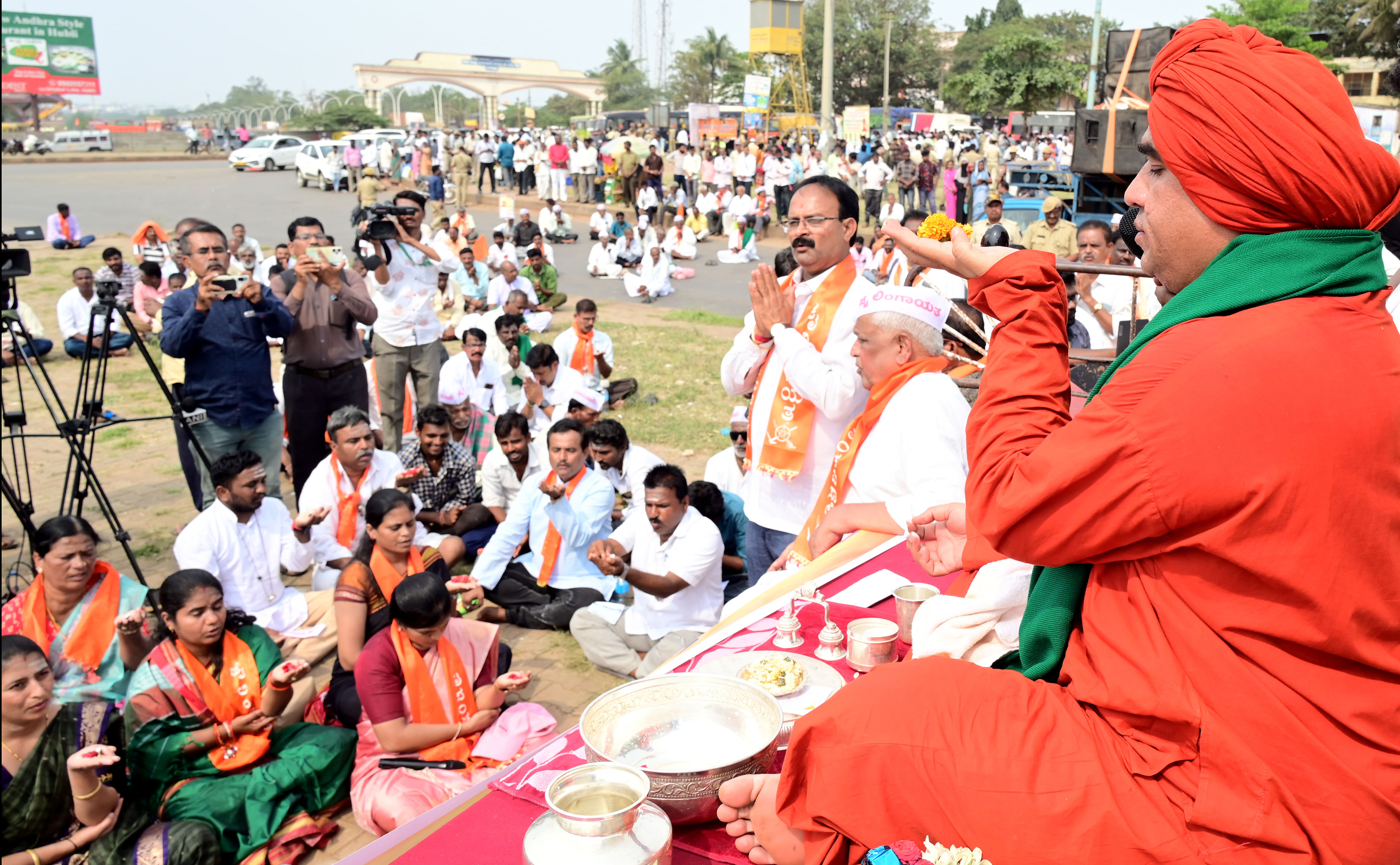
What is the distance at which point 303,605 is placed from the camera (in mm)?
5125

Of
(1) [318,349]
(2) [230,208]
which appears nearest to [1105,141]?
(1) [318,349]

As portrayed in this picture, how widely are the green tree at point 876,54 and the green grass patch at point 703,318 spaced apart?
38.3 metres

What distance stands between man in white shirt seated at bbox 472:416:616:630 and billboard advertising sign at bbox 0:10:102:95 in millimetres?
3620

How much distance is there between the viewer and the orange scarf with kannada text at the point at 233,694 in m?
3.62

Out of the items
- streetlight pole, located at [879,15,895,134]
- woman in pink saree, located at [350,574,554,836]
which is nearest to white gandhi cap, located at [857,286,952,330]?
woman in pink saree, located at [350,574,554,836]

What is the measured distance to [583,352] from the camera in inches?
360

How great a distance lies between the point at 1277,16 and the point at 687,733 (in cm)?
3546

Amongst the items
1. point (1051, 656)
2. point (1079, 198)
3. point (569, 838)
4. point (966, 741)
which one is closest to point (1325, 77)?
point (1051, 656)

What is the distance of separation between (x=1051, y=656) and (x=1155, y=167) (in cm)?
69

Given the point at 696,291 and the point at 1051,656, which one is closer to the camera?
the point at 1051,656

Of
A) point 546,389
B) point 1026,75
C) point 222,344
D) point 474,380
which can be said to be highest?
A: point 1026,75

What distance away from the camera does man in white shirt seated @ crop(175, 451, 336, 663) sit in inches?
189

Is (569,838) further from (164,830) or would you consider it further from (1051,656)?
(164,830)

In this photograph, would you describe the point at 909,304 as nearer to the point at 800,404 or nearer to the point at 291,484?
the point at 800,404
